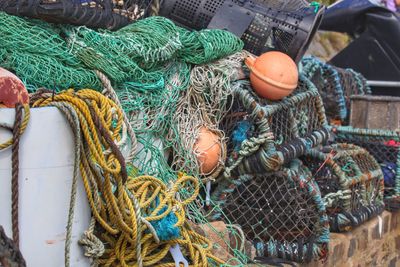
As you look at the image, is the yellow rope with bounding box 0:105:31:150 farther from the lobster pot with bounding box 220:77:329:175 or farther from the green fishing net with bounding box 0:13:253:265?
the lobster pot with bounding box 220:77:329:175

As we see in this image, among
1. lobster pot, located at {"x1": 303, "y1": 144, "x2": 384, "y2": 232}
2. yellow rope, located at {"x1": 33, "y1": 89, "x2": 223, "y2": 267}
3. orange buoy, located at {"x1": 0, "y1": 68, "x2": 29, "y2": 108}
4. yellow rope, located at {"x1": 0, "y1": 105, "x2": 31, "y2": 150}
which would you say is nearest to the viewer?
yellow rope, located at {"x1": 0, "y1": 105, "x2": 31, "y2": 150}

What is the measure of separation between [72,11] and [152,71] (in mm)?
573

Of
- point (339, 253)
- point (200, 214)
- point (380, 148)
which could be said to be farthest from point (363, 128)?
point (200, 214)

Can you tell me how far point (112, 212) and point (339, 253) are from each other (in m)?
2.39

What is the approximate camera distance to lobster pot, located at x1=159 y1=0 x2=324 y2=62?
4.37 meters

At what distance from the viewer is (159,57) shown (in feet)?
12.1

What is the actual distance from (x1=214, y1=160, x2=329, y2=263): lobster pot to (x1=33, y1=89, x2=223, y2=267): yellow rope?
3.79 feet

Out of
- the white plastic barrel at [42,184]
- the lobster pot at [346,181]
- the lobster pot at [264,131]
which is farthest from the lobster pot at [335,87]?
the white plastic barrel at [42,184]

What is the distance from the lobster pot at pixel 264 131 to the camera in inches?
151

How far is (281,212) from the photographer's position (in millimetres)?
4086

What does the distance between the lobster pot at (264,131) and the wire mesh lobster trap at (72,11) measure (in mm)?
816

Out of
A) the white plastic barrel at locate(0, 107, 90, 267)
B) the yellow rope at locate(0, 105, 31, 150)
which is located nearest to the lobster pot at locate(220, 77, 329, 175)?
the white plastic barrel at locate(0, 107, 90, 267)

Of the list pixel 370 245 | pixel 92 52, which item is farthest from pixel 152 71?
pixel 370 245

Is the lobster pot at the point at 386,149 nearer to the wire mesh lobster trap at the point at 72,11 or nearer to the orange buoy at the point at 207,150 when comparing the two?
the orange buoy at the point at 207,150
